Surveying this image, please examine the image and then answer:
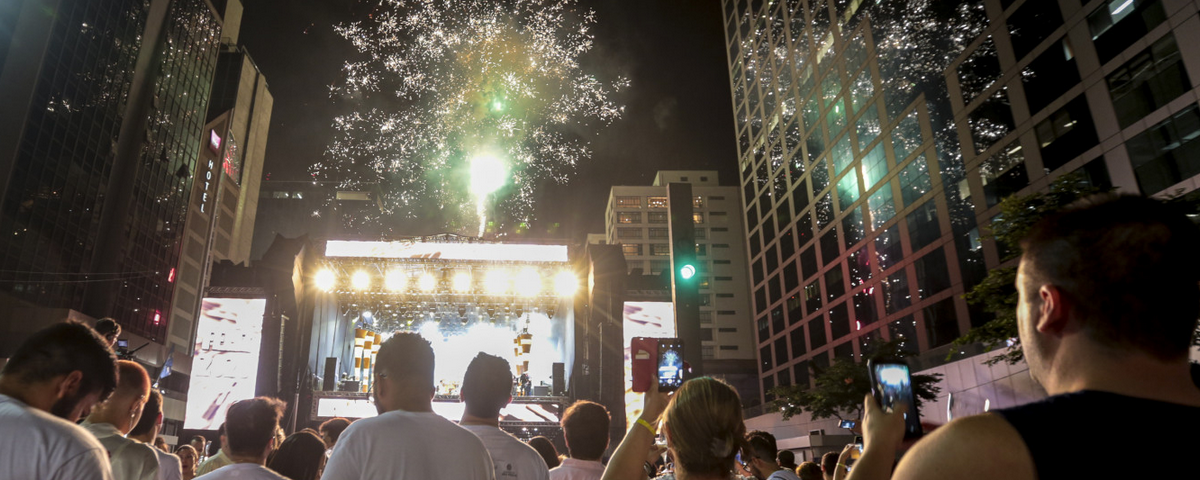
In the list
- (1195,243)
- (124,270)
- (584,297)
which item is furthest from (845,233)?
(124,270)

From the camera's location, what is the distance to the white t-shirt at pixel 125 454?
3.50 m

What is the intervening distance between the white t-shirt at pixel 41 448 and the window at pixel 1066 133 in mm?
29838

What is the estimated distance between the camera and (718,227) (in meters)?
84.8

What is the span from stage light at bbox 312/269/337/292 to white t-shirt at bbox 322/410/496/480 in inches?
849

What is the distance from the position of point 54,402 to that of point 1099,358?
3414 millimetres

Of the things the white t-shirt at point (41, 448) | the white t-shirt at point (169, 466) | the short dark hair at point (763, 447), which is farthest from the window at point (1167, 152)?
the white t-shirt at point (41, 448)

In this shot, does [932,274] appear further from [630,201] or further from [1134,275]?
[630,201]

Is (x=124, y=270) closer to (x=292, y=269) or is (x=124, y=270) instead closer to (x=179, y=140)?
(x=179, y=140)

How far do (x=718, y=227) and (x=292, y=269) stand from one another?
6808 cm

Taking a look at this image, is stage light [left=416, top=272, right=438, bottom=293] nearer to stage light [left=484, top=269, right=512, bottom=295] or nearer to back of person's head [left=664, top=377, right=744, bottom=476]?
stage light [left=484, top=269, right=512, bottom=295]

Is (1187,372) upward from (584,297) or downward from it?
downward

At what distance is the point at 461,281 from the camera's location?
80.1ft

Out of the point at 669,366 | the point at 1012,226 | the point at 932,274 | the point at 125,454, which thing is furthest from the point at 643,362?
the point at 932,274

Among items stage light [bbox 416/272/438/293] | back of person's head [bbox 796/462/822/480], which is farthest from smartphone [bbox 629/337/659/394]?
stage light [bbox 416/272/438/293]
